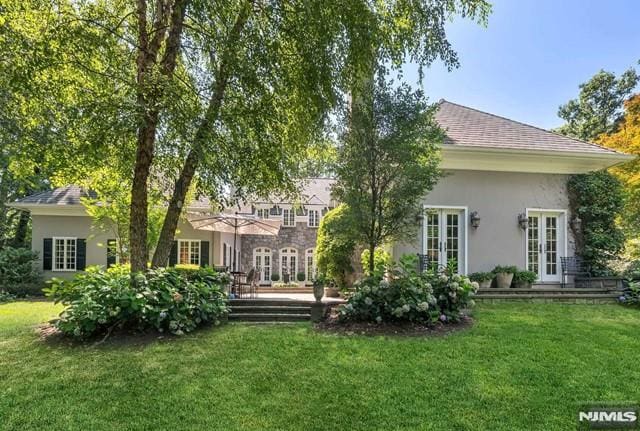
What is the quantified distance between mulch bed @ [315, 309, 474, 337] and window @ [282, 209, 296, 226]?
1705cm

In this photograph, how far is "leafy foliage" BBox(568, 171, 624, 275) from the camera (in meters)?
10.4

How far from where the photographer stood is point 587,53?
1298cm

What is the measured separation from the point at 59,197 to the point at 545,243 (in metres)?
17.4

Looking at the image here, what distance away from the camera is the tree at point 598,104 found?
2867 cm

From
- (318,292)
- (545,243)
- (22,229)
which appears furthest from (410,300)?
(22,229)

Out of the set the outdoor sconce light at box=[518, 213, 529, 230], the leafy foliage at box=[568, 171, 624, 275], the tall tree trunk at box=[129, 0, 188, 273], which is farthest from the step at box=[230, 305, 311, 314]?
the leafy foliage at box=[568, 171, 624, 275]

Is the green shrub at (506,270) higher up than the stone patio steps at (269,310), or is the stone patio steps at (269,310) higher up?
the green shrub at (506,270)

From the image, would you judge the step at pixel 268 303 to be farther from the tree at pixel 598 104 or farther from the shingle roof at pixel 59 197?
the tree at pixel 598 104

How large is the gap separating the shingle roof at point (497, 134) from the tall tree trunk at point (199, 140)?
5399 millimetres

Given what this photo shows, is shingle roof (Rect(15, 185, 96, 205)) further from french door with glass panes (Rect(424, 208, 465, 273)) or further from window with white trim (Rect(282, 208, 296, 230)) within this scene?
french door with glass panes (Rect(424, 208, 465, 273))

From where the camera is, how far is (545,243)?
10711 millimetres

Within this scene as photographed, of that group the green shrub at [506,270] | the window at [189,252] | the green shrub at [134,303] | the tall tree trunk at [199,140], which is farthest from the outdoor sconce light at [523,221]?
the window at [189,252]

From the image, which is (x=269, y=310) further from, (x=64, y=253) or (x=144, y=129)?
(x=64, y=253)

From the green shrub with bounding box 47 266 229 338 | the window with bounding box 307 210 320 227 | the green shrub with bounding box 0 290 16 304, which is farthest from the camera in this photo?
the window with bounding box 307 210 320 227
